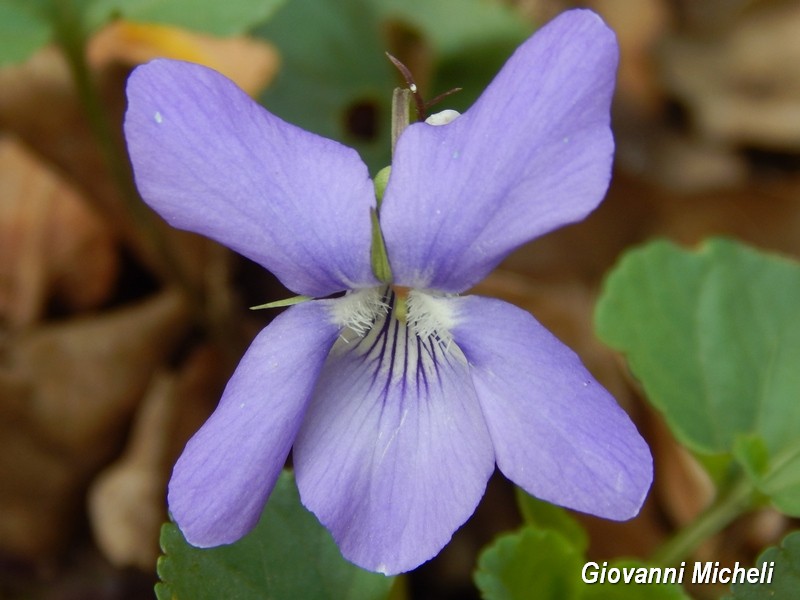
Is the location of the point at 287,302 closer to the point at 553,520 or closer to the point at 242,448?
the point at 242,448

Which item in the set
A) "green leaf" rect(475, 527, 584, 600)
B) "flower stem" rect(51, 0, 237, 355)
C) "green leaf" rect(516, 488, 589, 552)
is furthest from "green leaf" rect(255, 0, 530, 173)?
"green leaf" rect(475, 527, 584, 600)

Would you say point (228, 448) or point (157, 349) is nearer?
point (228, 448)

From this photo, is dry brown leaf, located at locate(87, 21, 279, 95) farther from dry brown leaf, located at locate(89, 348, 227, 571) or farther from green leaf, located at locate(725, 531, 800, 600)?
green leaf, located at locate(725, 531, 800, 600)

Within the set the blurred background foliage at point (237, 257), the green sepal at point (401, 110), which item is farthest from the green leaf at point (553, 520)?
the green sepal at point (401, 110)

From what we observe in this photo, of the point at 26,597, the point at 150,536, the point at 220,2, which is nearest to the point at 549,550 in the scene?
the point at 150,536

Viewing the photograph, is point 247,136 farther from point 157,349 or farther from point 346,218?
point 157,349

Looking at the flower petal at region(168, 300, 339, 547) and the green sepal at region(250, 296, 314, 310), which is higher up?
the green sepal at region(250, 296, 314, 310)
